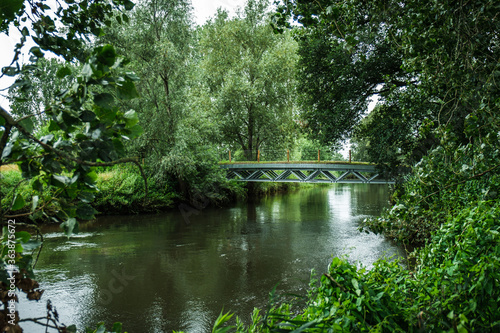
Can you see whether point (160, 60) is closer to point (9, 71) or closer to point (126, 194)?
point (126, 194)

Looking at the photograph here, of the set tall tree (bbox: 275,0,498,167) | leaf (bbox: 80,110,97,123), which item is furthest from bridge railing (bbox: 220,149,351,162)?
leaf (bbox: 80,110,97,123)

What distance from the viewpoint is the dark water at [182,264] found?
642 centimetres

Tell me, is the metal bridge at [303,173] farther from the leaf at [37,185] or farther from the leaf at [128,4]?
the leaf at [37,185]

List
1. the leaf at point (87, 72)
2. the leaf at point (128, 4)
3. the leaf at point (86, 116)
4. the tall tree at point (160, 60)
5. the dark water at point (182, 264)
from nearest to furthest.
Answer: the leaf at point (87, 72) < the leaf at point (86, 116) < the leaf at point (128, 4) < the dark water at point (182, 264) < the tall tree at point (160, 60)

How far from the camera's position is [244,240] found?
39.1 feet

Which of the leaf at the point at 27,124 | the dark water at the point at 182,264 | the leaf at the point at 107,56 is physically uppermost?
the leaf at the point at 107,56

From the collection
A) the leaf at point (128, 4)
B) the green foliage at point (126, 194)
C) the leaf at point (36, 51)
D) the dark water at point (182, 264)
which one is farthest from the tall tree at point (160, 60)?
the leaf at point (36, 51)

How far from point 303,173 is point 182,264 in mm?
12681

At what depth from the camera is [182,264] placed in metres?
9.18

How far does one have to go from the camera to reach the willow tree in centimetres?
2428

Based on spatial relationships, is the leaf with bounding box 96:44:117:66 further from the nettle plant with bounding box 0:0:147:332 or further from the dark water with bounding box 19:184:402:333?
the dark water with bounding box 19:184:402:333

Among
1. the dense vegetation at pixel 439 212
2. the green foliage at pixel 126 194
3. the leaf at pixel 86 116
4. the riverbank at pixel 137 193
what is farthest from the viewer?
the green foliage at pixel 126 194

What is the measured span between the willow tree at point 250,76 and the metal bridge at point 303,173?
3956 millimetres

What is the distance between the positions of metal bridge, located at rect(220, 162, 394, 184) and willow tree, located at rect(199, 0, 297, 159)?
3.96m
